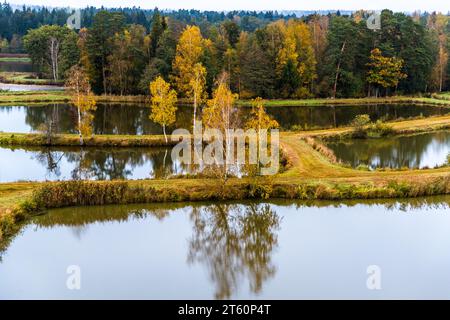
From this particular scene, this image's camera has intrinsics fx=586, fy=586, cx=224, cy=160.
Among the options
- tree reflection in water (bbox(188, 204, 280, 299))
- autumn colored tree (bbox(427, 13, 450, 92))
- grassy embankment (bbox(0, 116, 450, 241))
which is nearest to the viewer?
tree reflection in water (bbox(188, 204, 280, 299))

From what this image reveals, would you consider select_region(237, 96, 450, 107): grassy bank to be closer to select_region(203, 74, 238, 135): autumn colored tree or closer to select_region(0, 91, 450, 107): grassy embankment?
select_region(0, 91, 450, 107): grassy embankment

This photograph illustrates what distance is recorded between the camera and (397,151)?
38.6 m

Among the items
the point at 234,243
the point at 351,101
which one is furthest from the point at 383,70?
the point at 234,243

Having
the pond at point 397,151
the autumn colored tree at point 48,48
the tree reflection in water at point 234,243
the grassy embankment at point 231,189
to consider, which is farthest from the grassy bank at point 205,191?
the autumn colored tree at point 48,48

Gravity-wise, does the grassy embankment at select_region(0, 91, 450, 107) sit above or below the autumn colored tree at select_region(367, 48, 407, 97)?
below

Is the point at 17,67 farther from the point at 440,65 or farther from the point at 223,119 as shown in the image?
the point at 223,119

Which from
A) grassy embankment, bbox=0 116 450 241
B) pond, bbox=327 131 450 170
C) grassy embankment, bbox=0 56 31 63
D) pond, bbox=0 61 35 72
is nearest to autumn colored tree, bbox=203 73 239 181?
grassy embankment, bbox=0 116 450 241

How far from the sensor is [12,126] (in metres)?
44.8

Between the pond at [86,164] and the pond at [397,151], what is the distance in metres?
11.0

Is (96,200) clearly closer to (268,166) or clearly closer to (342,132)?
(268,166)

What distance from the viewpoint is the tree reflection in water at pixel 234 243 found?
62.3 ft

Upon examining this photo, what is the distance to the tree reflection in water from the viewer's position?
1898cm

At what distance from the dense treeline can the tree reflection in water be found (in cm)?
3575

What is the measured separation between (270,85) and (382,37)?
16.4 metres
